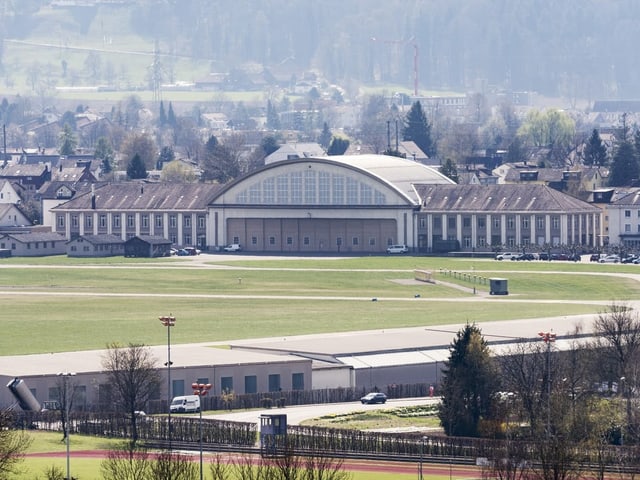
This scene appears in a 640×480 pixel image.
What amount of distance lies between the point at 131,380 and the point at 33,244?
90329mm

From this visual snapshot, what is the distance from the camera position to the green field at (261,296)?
10969cm

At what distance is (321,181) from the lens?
6550 inches

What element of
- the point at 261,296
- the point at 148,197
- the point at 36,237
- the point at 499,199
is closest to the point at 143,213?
the point at 148,197

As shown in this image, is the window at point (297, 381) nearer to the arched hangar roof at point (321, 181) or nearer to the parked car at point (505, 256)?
the parked car at point (505, 256)

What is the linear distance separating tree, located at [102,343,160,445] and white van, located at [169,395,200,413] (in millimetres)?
978

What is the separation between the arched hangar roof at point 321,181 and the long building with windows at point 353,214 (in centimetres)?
8

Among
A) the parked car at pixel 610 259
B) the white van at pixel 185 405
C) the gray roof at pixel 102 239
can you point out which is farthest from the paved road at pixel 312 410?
the gray roof at pixel 102 239

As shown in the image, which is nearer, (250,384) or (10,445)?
(10,445)

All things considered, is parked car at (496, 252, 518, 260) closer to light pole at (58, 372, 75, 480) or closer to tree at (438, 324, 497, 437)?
light pole at (58, 372, 75, 480)

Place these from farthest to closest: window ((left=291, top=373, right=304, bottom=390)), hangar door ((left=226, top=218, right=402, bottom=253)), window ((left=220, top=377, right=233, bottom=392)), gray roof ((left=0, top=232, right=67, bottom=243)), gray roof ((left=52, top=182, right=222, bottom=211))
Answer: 1. gray roof ((left=52, top=182, right=222, bottom=211))
2. gray roof ((left=0, top=232, right=67, bottom=243))
3. hangar door ((left=226, top=218, right=402, bottom=253))
4. window ((left=291, top=373, right=304, bottom=390))
5. window ((left=220, top=377, right=233, bottom=392))

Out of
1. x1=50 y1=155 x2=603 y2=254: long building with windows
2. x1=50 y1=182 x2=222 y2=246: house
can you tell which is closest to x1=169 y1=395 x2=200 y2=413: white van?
x1=50 y1=155 x2=603 y2=254: long building with windows

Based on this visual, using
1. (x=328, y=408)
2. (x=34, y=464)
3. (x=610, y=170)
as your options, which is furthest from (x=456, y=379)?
(x=610, y=170)

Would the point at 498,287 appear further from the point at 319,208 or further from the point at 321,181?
the point at 321,181

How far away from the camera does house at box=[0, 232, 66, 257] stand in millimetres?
165875
